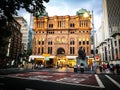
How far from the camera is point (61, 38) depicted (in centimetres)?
6875

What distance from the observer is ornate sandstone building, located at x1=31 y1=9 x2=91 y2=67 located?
6575 centimetres

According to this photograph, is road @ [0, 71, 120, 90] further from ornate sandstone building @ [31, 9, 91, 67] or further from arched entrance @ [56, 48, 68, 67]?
ornate sandstone building @ [31, 9, 91, 67]

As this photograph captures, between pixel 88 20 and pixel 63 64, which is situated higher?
pixel 88 20

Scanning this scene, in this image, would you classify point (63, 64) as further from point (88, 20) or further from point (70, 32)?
point (88, 20)

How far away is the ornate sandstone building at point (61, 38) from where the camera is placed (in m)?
65.8

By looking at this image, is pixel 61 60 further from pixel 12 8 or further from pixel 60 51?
pixel 12 8

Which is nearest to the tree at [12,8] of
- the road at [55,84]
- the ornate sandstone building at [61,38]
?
the road at [55,84]

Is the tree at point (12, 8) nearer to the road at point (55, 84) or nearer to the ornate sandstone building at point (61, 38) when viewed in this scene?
the road at point (55, 84)

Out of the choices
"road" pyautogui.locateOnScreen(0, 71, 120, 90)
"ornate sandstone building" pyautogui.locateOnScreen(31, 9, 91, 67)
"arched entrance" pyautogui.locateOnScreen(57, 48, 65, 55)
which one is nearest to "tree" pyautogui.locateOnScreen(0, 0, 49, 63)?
"road" pyautogui.locateOnScreen(0, 71, 120, 90)

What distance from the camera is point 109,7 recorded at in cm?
8369

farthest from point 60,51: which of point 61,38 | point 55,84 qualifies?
point 55,84

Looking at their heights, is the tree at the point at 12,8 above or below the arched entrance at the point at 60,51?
below

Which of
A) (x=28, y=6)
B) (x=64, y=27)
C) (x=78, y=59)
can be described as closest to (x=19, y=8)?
(x=28, y=6)

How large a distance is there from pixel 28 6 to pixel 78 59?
2896 centimetres
